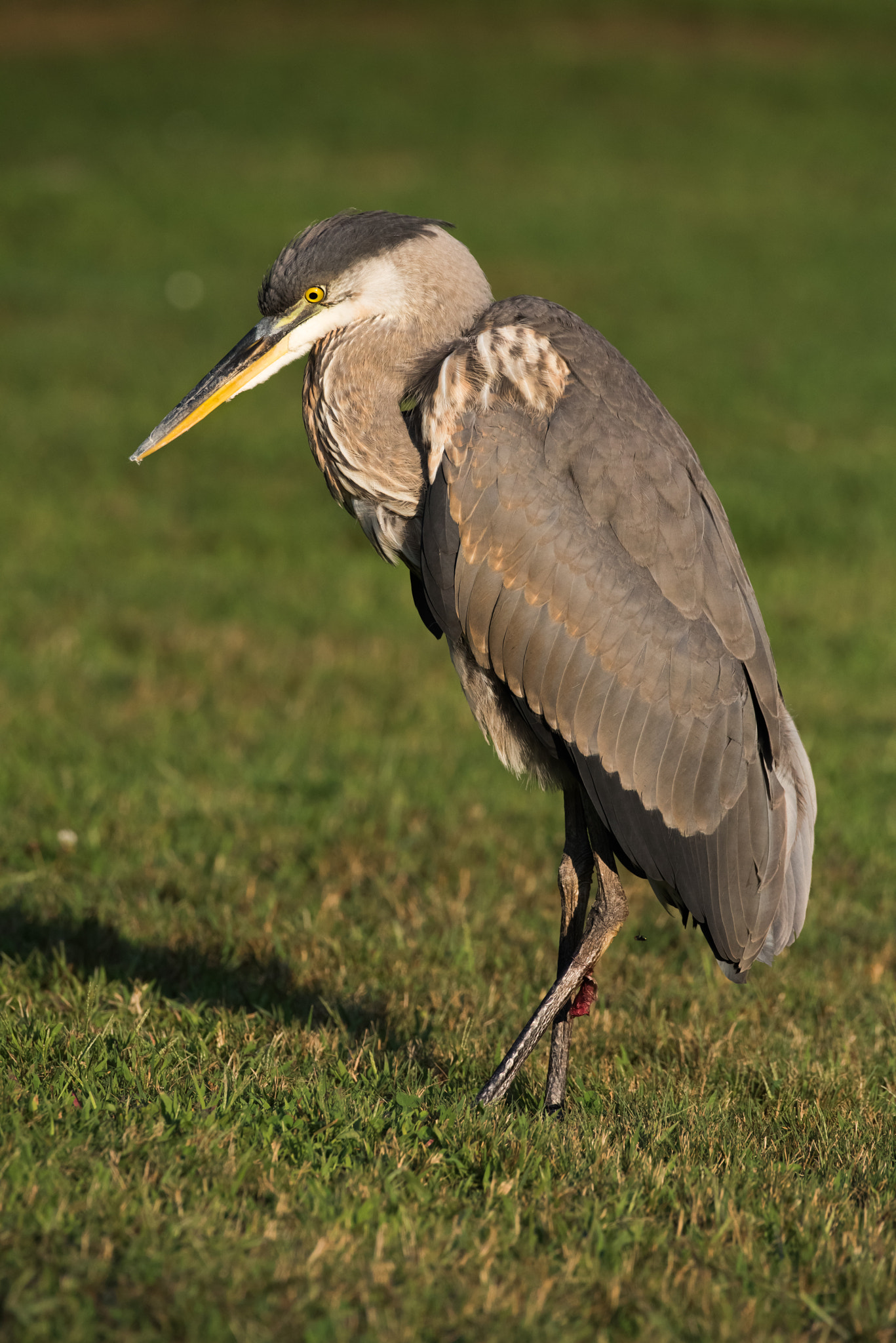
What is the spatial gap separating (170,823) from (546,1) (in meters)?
42.2

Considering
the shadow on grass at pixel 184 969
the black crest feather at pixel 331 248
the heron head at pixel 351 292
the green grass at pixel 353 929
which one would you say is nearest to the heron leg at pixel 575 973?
the green grass at pixel 353 929

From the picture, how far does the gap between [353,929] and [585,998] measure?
140cm

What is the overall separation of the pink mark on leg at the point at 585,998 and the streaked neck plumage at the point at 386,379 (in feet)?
4.56

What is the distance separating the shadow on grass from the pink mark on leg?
645 millimetres

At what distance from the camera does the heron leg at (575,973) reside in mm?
4078

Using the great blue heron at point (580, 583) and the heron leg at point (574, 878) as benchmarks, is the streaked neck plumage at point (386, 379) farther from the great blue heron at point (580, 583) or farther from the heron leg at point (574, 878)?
the heron leg at point (574, 878)

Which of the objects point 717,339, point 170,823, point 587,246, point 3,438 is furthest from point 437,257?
point 587,246

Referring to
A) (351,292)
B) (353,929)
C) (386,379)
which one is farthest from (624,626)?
(353,929)

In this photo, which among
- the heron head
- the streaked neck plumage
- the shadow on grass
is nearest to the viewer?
the streaked neck plumage

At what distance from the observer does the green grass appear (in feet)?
9.70

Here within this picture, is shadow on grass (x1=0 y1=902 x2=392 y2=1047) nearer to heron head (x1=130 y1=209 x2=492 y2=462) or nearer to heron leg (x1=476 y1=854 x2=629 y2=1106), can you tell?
heron leg (x1=476 y1=854 x2=629 y2=1106)

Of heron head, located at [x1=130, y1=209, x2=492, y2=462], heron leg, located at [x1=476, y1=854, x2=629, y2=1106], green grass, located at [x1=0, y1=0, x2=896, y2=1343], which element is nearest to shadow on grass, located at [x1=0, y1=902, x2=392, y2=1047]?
green grass, located at [x1=0, y1=0, x2=896, y2=1343]

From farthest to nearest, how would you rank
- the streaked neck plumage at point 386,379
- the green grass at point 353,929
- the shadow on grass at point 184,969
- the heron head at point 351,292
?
the shadow on grass at point 184,969
the heron head at point 351,292
the streaked neck plumage at point 386,379
the green grass at point 353,929

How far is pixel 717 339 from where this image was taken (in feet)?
60.8
